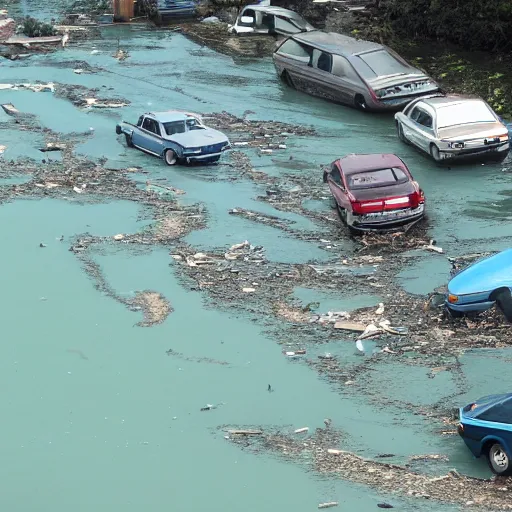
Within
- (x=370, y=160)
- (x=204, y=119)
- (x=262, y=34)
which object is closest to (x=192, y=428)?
(x=370, y=160)

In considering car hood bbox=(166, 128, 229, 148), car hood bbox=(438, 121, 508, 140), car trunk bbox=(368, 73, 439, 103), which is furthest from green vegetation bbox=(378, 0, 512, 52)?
car hood bbox=(166, 128, 229, 148)

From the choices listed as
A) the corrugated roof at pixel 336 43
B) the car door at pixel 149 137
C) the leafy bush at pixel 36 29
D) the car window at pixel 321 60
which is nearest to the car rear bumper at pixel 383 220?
the car door at pixel 149 137

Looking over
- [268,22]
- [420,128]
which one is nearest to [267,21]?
[268,22]

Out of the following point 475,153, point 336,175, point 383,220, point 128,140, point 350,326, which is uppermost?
point 475,153

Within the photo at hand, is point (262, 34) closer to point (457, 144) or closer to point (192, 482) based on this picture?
point (457, 144)

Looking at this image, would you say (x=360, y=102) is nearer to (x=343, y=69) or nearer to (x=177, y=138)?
(x=343, y=69)

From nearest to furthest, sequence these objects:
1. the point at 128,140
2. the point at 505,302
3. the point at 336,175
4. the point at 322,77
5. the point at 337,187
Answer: the point at 505,302 → the point at 337,187 → the point at 336,175 → the point at 128,140 → the point at 322,77

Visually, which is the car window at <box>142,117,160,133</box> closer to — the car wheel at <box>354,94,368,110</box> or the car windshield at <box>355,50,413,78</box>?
the car wheel at <box>354,94,368,110</box>


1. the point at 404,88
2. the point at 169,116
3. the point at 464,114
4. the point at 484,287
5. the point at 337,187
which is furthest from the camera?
the point at 404,88
